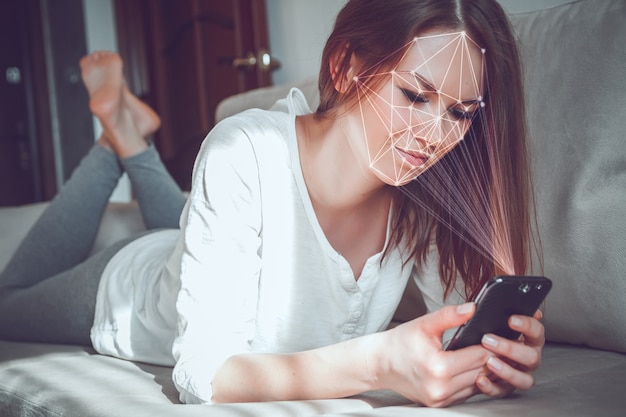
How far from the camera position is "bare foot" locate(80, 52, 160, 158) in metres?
1.91

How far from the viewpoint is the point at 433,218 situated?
1.27 metres

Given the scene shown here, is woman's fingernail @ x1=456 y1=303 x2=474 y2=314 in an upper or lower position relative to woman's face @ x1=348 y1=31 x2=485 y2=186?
lower

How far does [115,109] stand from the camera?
6.36 ft

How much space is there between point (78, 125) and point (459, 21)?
3696mm

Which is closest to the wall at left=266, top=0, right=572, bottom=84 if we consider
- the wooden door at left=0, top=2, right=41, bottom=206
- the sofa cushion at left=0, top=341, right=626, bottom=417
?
the sofa cushion at left=0, top=341, right=626, bottom=417

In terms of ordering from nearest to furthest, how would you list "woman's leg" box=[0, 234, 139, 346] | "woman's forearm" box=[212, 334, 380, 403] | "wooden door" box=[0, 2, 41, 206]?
"woman's forearm" box=[212, 334, 380, 403] → "woman's leg" box=[0, 234, 139, 346] → "wooden door" box=[0, 2, 41, 206]

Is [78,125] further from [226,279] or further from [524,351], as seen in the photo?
[524,351]

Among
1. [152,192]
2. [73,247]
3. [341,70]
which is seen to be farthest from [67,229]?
[341,70]

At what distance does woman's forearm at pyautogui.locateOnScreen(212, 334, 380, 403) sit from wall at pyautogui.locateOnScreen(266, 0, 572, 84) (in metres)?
1.57

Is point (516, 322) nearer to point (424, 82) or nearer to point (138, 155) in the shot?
point (424, 82)

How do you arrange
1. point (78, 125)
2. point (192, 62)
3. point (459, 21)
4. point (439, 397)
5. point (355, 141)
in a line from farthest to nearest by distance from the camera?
point (78, 125) → point (192, 62) → point (355, 141) → point (459, 21) → point (439, 397)

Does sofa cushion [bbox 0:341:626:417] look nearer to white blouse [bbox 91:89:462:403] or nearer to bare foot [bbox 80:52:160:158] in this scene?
white blouse [bbox 91:89:462:403]

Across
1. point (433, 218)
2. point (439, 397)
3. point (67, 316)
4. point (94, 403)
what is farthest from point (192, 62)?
point (439, 397)

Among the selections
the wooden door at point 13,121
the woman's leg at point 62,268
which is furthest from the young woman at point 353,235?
the wooden door at point 13,121
